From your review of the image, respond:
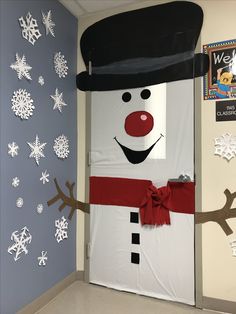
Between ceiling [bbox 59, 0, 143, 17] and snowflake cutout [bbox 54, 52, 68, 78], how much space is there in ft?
1.53

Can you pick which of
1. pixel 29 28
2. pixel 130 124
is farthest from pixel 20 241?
pixel 29 28

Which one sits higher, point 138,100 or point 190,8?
point 190,8

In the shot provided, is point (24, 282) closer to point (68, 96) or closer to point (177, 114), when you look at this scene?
point (68, 96)

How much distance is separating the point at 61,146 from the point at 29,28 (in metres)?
0.95

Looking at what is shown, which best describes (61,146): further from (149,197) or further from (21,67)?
(149,197)

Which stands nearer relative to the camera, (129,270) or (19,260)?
(19,260)

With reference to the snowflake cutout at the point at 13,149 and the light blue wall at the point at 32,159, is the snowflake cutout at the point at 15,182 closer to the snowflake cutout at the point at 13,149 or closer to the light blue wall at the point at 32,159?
the light blue wall at the point at 32,159

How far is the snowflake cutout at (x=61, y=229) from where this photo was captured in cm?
235

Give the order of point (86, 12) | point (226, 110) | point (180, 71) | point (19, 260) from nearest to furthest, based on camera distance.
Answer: point (19, 260) → point (226, 110) → point (180, 71) → point (86, 12)

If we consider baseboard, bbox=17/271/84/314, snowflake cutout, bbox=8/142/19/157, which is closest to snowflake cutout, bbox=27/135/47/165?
snowflake cutout, bbox=8/142/19/157

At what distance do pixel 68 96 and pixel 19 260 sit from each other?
1.43 metres

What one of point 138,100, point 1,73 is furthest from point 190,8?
point 1,73

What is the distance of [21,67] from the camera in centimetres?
194

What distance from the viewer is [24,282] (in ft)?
6.50
